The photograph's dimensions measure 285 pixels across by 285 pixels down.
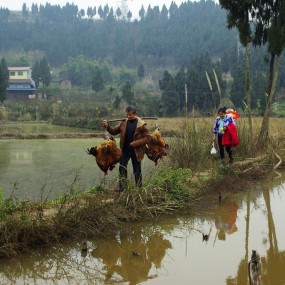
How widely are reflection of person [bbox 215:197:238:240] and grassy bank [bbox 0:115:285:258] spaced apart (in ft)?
0.93

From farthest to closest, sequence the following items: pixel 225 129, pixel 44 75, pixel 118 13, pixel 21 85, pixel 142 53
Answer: pixel 118 13 → pixel 142 53 → pixel 44 75 → pixel 21 85 → pixel 225 129

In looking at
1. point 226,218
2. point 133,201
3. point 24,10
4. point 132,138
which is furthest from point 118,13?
point 133,201

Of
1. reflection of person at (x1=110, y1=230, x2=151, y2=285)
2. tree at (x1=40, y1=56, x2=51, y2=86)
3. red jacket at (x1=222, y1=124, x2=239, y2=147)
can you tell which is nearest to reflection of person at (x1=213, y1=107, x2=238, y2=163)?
red jacket at (x1=222, y1=124, x2=239, y2=147)

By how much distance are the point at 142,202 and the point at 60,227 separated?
1.29 metres

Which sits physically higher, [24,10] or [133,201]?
[24,10]

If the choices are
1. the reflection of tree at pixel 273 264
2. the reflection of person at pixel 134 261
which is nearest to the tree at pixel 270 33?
the reflection of tree at pixel 273 264

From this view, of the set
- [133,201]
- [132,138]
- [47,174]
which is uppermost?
[132,138]

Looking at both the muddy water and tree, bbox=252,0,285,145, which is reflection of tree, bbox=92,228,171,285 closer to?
the muddy water

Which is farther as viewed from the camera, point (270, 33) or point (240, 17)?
point (240, 17)

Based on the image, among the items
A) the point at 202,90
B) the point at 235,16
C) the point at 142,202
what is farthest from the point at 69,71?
the point at 142,202

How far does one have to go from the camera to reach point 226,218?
6.03 m

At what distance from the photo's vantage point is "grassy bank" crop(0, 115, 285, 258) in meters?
4.68

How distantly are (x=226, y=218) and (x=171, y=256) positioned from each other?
164 centimetres

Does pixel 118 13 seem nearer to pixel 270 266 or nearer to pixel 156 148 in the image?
pixel 156 148
